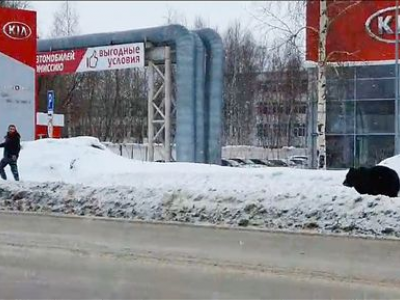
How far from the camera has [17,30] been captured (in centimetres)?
2611

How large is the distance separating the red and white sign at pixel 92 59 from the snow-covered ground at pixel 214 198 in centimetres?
796

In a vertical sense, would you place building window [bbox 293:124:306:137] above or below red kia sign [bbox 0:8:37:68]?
below

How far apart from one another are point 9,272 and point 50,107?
16421mm

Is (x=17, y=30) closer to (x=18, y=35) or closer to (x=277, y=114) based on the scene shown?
(x=18, y=35)

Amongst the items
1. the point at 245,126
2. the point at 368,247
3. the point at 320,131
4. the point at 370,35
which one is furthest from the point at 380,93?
the point at 368,247

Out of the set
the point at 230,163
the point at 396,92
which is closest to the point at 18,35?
the point at 230,163

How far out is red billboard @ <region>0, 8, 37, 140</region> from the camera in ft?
83.0

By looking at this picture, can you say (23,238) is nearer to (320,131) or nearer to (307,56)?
(320,131)

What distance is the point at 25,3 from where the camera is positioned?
189 feet

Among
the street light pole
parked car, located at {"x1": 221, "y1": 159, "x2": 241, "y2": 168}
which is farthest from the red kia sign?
the street light pole

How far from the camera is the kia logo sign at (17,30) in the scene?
2581 centimetres

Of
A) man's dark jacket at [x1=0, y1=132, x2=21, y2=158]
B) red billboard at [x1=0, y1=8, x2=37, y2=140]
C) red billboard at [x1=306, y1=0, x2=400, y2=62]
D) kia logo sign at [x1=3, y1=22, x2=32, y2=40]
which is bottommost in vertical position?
man's dark jacket at [x1=0, y1=132, x2=21, y2=158]

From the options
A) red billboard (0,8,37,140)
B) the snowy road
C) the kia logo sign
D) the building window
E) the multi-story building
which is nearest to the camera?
the snowy road

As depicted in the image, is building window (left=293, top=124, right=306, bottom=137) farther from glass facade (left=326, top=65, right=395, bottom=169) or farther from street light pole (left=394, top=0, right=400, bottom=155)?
street light pole (left=394, top=0, right=400, bottom=155)
